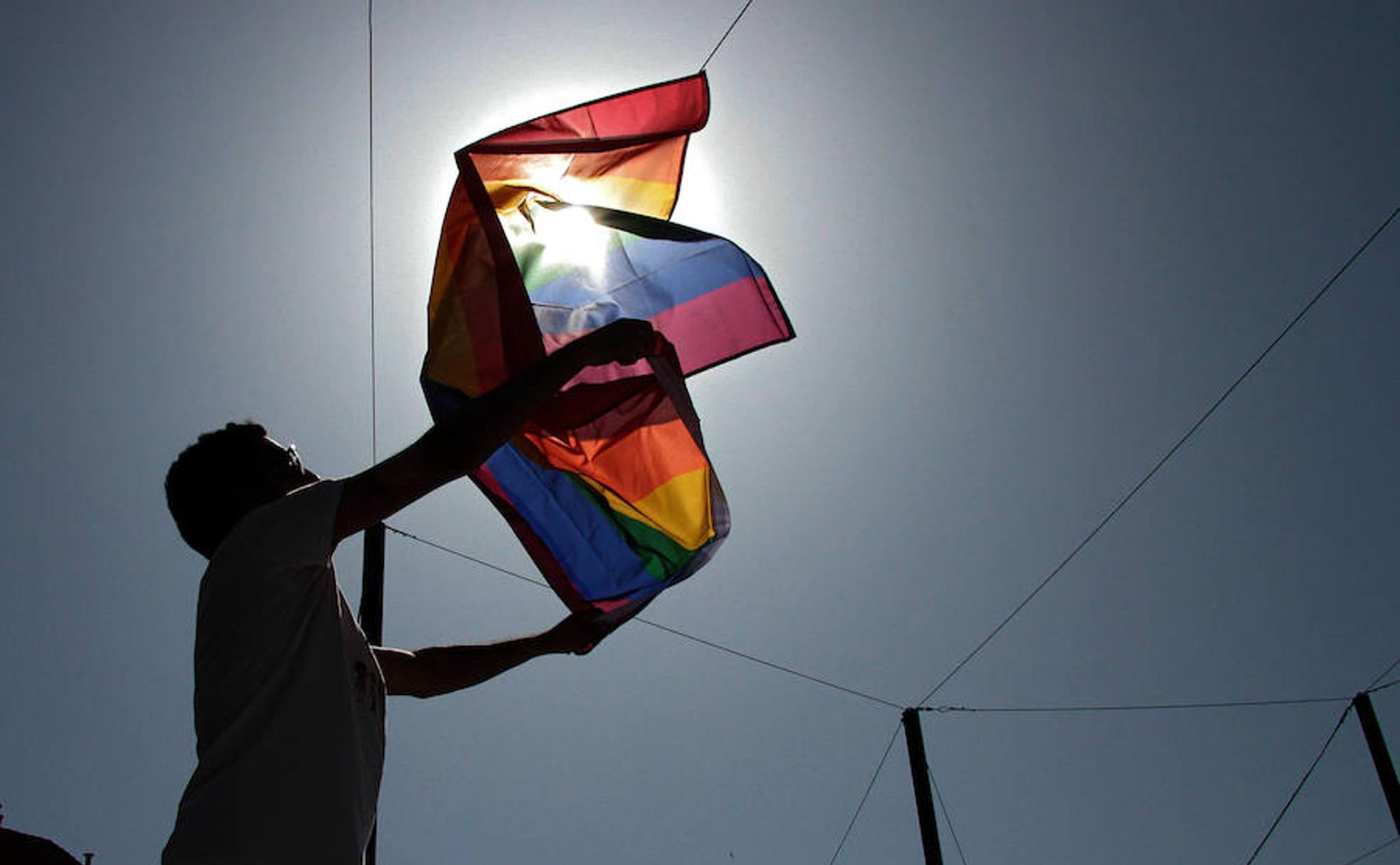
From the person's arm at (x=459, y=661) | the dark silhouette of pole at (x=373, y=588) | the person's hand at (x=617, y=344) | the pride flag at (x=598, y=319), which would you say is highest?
the dark silhouette of pole at (x=373, y=588)

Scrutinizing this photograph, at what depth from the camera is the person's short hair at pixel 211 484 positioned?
2021 millimetres

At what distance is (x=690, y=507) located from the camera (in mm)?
3260

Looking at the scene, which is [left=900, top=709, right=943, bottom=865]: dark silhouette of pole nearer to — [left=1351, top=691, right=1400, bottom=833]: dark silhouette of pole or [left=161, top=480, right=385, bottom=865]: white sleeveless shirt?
[left=1351, top=691, right=1400, bottom=833]: dark silhouette of pole

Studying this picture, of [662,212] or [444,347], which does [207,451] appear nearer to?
[444,347]

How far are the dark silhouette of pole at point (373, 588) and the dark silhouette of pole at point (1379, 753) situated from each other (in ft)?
46.4

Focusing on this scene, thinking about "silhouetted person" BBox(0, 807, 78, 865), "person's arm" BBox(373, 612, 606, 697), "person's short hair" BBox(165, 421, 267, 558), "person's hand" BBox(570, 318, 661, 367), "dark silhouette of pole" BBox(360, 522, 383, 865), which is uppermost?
"dark silhouette of pole" BBox(360, 522, 383, 865)

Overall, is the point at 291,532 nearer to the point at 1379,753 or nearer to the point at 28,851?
the point at 28,851

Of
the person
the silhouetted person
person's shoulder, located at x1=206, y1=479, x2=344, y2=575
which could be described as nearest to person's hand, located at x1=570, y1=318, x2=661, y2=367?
the person

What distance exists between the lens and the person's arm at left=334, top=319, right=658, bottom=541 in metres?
1.80

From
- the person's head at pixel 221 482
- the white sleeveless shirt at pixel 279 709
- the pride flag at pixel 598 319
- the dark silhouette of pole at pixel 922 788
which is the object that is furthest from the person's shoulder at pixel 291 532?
the dark silhouette of pole at pixel 922 788

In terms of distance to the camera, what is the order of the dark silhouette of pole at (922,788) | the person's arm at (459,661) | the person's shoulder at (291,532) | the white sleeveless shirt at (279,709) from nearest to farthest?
the white sleeveless shirt at (279,709) < the person's shoulder at (291,532) < the person's arm at (459,661) < the dark silhouette of pole at (922,788)

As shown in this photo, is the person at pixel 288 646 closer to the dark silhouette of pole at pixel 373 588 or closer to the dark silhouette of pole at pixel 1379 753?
the dark silhouette of pole at pixel 373 588

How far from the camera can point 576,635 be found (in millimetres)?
2727

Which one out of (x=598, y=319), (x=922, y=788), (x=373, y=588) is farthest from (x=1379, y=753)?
(x=598, y=319)
